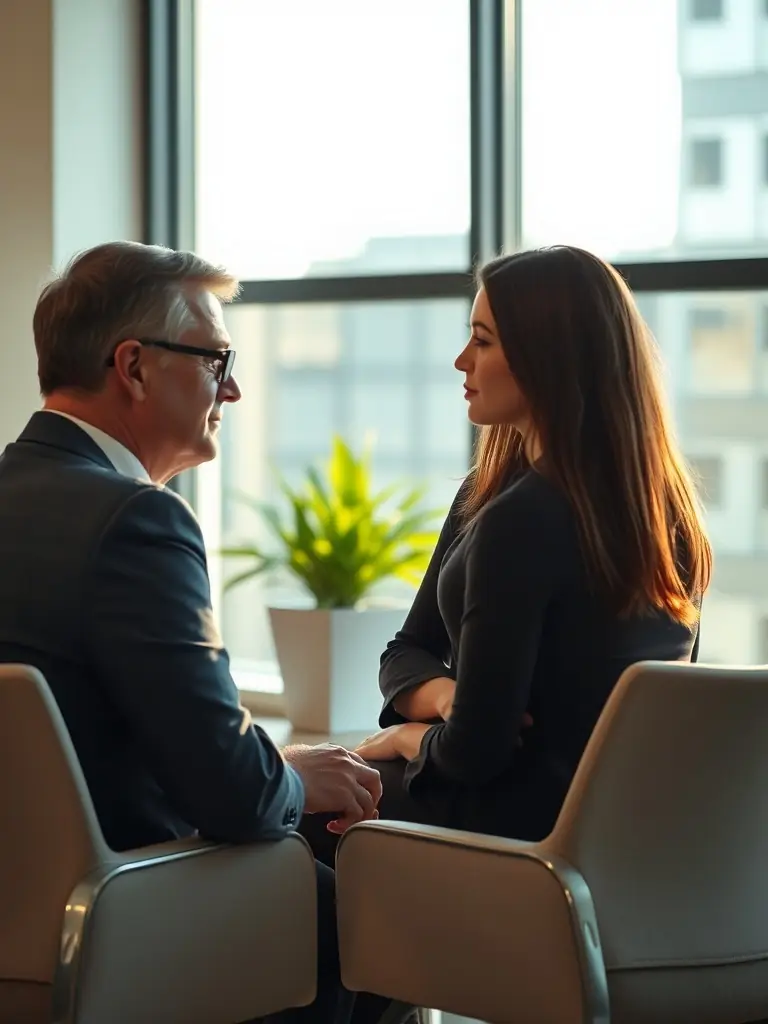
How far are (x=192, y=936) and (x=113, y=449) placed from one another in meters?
0.63

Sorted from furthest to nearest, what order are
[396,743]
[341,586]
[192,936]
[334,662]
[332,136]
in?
[332,136] → [341,586] → [334,662] → [396,743] → [192,936]

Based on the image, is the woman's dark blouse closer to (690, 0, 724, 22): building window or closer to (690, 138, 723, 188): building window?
(690, 138, 723, 188): building window

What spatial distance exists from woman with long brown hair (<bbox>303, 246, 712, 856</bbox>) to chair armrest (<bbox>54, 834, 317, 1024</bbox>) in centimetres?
34

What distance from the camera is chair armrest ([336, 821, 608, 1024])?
1646 mm

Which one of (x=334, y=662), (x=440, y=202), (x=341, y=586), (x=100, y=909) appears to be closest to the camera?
(x=100, y=909)

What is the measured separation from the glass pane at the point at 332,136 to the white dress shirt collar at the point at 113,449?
3.12 meters

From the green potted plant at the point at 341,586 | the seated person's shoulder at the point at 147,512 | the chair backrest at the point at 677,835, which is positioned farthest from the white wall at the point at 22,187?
the chair backrest at the point at 677,835

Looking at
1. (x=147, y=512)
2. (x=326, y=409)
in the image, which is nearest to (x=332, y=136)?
(x=326, y=409)

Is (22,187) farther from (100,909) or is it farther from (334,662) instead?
(100,909)

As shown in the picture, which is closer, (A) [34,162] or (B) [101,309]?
(B) [101,309]

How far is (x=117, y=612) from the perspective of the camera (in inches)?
66.3

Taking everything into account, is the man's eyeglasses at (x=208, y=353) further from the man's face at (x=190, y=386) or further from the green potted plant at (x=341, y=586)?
the green potted plant at (x=341, y=586)

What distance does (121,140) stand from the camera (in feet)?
17.5

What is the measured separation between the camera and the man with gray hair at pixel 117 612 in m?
1.69
